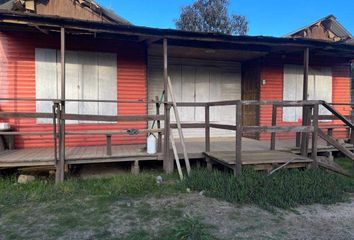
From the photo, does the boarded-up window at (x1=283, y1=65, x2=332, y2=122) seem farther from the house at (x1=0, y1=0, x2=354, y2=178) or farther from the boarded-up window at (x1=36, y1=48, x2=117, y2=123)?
the boarded-up window at (x1=36, y1=48, x2=117, y2=123)

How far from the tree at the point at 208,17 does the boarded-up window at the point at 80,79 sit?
16.4 meters

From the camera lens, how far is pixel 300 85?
9.20 metres

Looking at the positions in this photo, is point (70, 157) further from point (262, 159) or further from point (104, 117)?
point (262, 159)

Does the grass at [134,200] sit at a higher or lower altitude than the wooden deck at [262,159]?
lower

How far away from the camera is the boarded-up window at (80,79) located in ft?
22.5

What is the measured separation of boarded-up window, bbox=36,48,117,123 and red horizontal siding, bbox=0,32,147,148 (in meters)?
0.13

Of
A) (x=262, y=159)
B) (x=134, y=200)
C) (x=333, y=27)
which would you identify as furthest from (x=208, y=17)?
(x=134, y=200)

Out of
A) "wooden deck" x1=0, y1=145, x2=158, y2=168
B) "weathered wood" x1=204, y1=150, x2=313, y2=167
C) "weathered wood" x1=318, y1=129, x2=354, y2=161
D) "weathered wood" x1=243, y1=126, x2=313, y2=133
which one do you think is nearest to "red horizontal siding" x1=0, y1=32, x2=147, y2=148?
"wooden deck" x1=0, y1=145, x2=158, y2=168

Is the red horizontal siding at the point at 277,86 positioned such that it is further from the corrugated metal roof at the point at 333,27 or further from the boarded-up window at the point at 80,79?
the boarded-up window at the point at 80,79

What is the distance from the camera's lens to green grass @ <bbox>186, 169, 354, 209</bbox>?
14.0 ft

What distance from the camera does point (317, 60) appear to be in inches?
361

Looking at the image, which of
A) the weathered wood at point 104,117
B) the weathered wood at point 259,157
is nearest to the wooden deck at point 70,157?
the weathered wood at point 104,117

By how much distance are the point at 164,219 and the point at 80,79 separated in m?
4.80

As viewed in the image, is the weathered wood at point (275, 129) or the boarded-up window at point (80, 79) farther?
the boarded-up window at point (80, 79)
